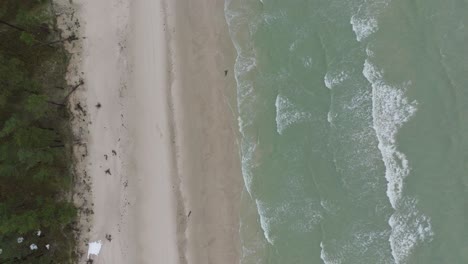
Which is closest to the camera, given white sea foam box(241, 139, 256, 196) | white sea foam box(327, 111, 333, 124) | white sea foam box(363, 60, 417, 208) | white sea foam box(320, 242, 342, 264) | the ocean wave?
white sea foam box(363, 60, 417, 208)

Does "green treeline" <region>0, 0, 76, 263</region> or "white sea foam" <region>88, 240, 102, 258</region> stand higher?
"green treeline" <region>0, 0, 76, 263</region>

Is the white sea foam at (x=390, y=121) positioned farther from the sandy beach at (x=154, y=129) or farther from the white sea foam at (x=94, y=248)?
the white sea foam at (x=94, y=248)

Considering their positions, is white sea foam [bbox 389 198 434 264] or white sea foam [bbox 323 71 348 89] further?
white sea foam [bbox 323 71 348 89]

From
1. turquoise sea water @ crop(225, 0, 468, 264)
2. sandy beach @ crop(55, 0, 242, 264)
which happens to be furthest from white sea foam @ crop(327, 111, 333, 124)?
sandy beach @ crop(55, 0, 242, 264)

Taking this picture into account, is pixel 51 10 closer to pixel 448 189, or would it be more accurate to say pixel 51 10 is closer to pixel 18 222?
pixel 18 222

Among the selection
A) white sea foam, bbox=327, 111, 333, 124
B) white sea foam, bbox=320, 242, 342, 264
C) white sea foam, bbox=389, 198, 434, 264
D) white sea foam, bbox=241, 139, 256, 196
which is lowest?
white sea foam, bbox=320, 242, 342, 264

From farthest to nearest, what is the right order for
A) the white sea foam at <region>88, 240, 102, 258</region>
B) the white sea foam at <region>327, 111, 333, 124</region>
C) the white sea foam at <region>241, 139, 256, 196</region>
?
the white sea foam at <region>88, 240, 102, 258</region>
the white sea foam at <region>241, 139, 256, 196</region>
the white sea foam at <region>327, 111, 333, 124</region>

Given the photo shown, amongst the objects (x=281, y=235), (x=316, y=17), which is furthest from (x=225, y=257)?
(x=316, y=17)

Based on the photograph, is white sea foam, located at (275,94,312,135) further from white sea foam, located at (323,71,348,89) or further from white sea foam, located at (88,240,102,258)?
white sea foam, located at (88,240,102,258)

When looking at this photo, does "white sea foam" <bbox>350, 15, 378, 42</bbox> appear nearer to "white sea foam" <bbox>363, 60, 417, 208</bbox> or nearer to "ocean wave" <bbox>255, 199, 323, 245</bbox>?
"white sea foam" <bbox>363, 60, 417, 208</bbox>

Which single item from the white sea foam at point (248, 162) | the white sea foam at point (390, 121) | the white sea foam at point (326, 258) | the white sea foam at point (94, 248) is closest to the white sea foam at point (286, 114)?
the white sea foam at point (248, 162)
